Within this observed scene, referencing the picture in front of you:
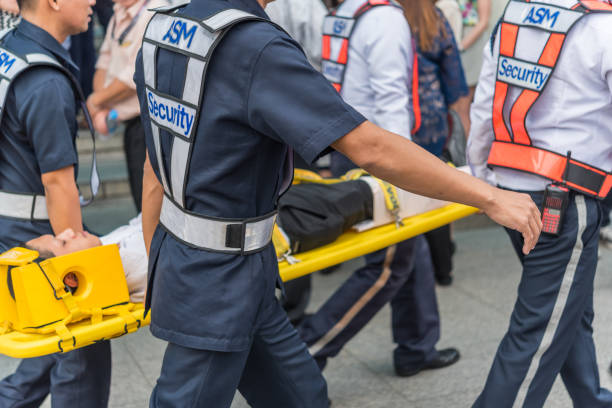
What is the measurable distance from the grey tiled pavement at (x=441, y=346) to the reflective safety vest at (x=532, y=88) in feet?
3.79

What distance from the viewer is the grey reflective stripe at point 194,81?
1758mm

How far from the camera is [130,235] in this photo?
2699 millimetres

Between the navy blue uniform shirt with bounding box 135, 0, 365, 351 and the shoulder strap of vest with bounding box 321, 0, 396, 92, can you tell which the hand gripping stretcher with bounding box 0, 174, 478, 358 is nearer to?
the navy blue uniform shirt with bounding box 135, 0, 365, 351

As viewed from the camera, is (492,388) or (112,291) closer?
(112,291)

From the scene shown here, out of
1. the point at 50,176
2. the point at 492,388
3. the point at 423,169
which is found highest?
the point at 423,169

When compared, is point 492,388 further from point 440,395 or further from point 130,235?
point 130,235

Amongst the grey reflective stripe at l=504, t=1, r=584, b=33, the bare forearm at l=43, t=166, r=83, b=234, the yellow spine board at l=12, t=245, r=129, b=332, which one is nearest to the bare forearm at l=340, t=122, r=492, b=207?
the grey reflective stripe at l=504, t=1, r=584, b=33

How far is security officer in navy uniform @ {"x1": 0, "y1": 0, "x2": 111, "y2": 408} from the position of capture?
8.03ft

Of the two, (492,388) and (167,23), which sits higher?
(167,23)

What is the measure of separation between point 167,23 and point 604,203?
1655 mm

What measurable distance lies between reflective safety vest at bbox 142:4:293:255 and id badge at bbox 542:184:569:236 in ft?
2.90

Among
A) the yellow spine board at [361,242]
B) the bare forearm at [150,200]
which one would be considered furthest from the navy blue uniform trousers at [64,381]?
the yellow spine board at [361,242]

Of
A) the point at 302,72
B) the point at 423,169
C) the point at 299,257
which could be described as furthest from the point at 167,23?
the point at 299,257

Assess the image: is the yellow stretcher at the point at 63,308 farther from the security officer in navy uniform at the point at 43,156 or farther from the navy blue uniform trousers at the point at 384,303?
the navy blue uniform trousers at the point at 384,303
